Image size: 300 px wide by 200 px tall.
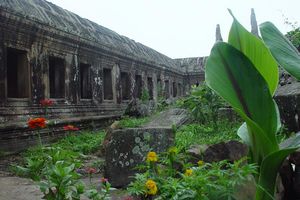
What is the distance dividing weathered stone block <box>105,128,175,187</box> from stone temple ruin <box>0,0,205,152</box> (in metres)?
3.71

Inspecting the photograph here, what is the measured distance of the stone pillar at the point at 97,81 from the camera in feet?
35.8

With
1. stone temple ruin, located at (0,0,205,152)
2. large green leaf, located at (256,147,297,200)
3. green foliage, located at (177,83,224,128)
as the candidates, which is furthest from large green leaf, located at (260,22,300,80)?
stone temple ruin, located at (0,0,205,152)

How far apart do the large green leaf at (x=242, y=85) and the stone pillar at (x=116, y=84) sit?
10581mm

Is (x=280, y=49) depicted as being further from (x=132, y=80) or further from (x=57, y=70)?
(x=132, y=80)

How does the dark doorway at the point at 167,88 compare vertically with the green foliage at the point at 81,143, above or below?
above

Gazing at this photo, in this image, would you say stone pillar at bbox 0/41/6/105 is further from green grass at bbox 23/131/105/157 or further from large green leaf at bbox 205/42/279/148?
large green leaf at bbox 205/42/279/148

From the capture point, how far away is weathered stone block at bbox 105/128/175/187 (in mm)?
3938

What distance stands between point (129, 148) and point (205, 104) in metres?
2.58

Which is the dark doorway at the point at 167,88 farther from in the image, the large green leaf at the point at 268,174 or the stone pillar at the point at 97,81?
the large green leaf at the point at 268,174

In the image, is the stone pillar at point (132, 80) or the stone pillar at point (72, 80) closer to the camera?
the stone pillar at point (72, 80)

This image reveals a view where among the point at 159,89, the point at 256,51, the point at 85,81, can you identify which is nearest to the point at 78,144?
the point at 85,81

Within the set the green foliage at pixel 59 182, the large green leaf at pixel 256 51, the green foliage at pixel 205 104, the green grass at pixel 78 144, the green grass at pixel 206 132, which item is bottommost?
the green grass at pixel 78 144

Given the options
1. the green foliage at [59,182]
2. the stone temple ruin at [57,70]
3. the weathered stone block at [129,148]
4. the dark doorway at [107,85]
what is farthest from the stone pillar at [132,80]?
the green foliage at [59,182]

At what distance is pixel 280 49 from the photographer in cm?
186
